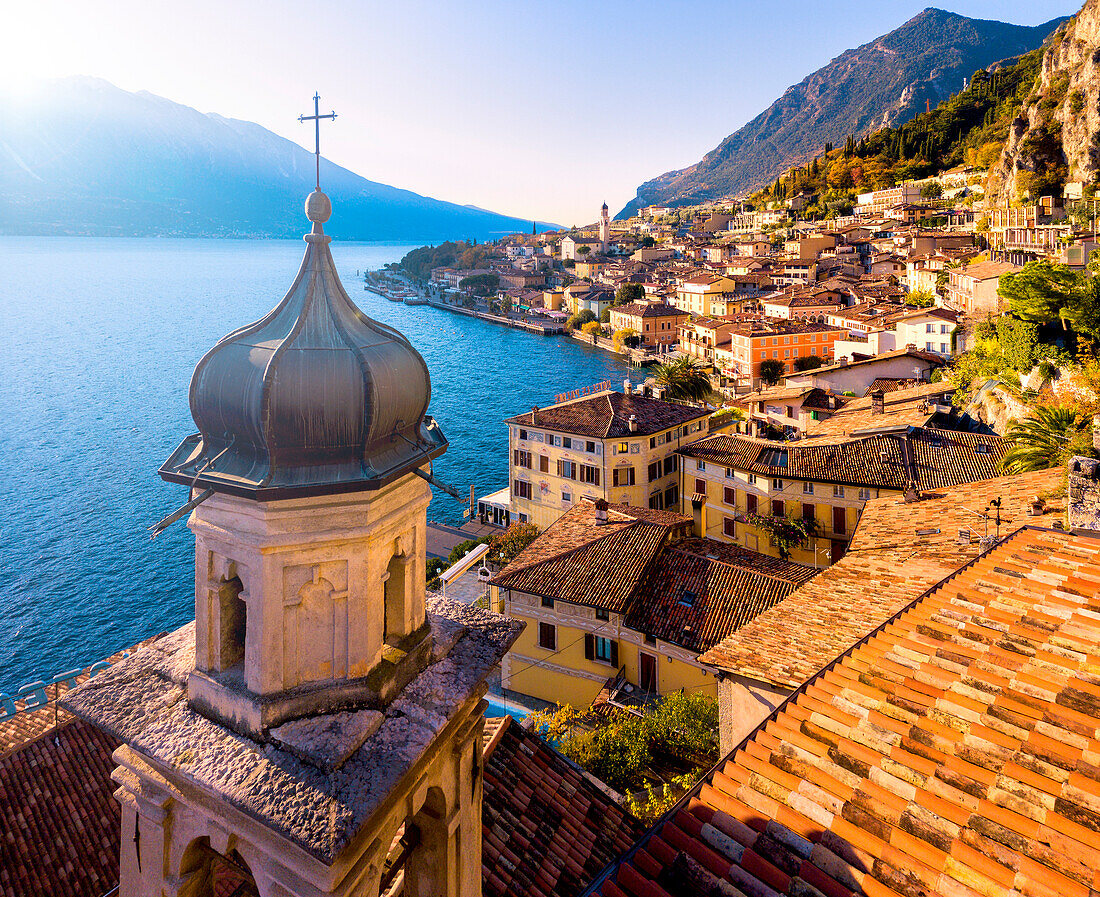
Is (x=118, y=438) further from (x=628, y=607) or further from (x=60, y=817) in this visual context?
(x=60, y=817)

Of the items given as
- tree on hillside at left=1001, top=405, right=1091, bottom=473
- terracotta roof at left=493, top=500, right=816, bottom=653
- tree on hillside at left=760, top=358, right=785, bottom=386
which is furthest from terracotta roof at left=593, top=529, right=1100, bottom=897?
tree on hillside at left=760, top=358, right=785, bottom=386

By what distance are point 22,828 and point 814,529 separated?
65.1 feet

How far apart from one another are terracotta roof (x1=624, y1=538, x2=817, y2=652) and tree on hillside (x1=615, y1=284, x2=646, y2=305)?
80533mm

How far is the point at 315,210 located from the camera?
405 cm

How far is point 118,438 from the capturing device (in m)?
49.9

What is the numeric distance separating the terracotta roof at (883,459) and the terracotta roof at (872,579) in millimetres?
4259

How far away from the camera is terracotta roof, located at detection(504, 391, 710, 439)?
97.2 ft

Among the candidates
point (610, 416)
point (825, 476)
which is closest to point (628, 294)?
point (610, 416)

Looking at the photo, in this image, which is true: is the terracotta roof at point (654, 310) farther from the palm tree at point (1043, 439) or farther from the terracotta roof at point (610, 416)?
the palm tree at point (1043, 439)

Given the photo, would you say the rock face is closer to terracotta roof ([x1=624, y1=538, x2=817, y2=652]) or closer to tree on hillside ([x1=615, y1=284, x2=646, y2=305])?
tree on hillside ([x1=615, y1=284, x2=646, y2=305])

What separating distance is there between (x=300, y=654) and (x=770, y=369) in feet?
176

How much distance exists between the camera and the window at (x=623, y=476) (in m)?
29.4

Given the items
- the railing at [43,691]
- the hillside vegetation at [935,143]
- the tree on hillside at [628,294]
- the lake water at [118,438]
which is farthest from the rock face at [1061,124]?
the railing at [43,691]

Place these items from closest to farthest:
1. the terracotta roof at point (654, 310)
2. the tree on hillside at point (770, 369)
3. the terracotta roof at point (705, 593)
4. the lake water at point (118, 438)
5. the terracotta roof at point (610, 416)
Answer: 1. the terracotta roof at point (705, 593)
2. the lake water at point (118, 438)
3. the terracotta roof at point (610, 416)
4. the tree on hillside at point (770, 369)
5. the terracotta roof at point (654, 310)
